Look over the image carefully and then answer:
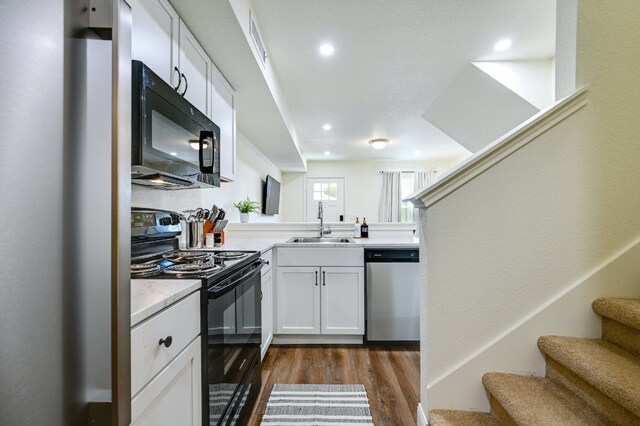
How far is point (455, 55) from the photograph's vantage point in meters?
2.47

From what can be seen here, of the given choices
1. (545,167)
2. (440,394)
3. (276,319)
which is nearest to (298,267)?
(276,319)

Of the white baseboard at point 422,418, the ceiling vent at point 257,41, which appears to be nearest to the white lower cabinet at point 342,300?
the white baseboard at point 422,418

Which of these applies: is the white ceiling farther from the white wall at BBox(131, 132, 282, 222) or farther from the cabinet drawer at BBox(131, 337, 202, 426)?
the cabinet drawer at BBox(131, 337, 202, 426)

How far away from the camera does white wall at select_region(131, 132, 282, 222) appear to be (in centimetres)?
179

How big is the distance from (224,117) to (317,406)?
6.75ft

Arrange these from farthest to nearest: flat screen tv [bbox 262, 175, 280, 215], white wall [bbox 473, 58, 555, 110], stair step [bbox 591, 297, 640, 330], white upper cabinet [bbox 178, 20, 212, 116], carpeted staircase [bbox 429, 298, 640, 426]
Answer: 1. flat screen tv [bbox 262, 175, 280, 215]
2. white wall [bbox 473, 58, 555, 110]
3. white upper cabinet [bbox 178, 20, 212, 116]
4. stair step [bbox 591, 297, 640, 330]
5. carpeted staircase [bbox 429, 298, 640, 426]

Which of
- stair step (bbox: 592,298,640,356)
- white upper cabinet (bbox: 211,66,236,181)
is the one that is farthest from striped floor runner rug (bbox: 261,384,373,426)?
white upper cabinet (bbox: 211,66,236,181)

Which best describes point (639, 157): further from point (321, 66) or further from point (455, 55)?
point (321, 66)

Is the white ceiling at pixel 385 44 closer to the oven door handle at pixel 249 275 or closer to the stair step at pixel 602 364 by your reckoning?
the oven door handle at pixel 249 275

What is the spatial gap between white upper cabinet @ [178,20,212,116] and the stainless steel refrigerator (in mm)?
1219

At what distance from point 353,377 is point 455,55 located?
269cm

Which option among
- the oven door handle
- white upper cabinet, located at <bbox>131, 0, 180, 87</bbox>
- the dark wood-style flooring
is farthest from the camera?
the dark wood-style flooring

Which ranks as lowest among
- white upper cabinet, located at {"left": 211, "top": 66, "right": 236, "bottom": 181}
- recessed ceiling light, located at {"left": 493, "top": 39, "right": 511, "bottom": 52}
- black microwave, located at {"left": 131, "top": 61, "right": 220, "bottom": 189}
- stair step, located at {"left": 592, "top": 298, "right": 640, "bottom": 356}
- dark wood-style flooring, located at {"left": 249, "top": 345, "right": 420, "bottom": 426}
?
dark wood-style flooring, located at {"left": 249, "top": 345, "right": 420, "bottom": 426}

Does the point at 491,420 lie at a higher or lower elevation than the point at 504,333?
lower
